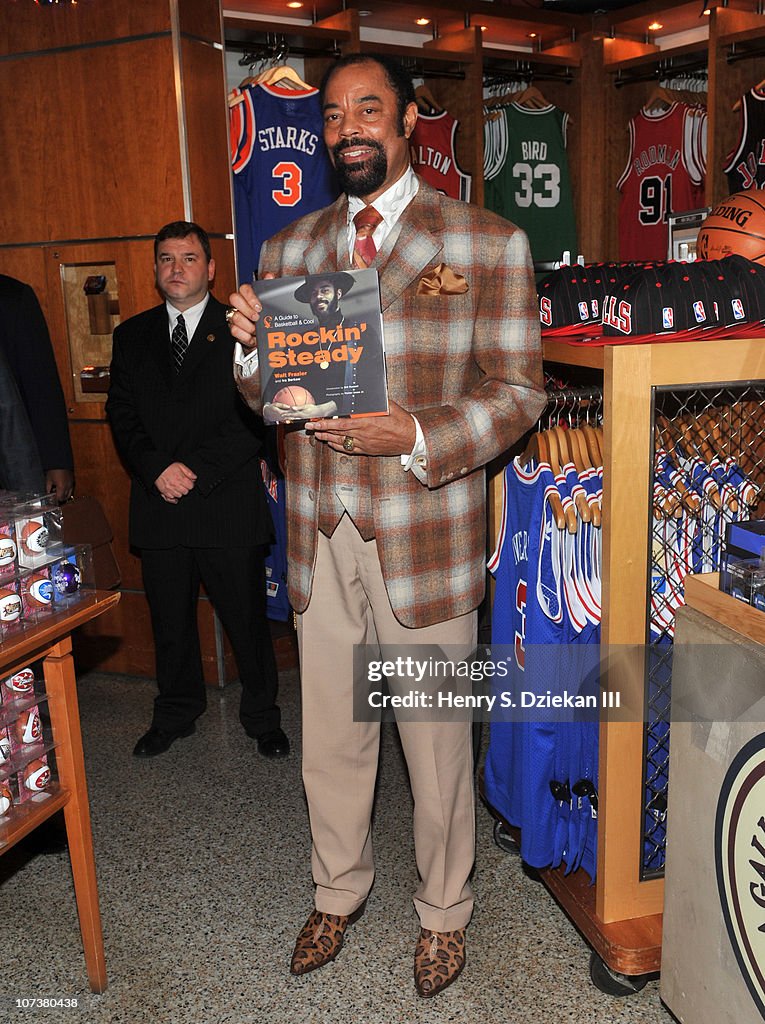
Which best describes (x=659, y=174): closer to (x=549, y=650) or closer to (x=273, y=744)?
(x=273, y=744)

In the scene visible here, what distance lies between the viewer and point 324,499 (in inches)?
79.1

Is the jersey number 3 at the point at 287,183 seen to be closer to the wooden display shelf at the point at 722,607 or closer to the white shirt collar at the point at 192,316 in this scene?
the white shirt collar at the point at 192,316

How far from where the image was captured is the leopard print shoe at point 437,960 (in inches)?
83.7

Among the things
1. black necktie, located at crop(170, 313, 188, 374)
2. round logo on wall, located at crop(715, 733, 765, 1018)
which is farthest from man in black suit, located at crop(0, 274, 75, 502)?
round logo on wall, located at crop(715, 733, 765, 1018)

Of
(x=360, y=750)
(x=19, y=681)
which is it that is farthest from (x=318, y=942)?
(x=19, y=681)

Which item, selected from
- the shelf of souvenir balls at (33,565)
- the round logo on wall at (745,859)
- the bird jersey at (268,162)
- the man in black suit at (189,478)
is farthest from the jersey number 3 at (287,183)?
the round logo on wall at (745,859)

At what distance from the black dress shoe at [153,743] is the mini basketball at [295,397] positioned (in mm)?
1938

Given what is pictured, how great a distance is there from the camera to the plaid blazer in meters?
1.91

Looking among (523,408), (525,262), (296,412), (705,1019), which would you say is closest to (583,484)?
(523,408)

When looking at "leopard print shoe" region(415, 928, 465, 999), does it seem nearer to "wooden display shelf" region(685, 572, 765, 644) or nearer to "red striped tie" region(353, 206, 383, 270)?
"wooden display shelf" region(685, 572, 765, 644)

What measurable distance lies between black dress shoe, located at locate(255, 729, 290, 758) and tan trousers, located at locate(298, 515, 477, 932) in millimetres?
1014

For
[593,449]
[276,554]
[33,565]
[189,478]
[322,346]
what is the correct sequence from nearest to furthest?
[322,346], [33,565], [593,449], [189,478], [276,554]

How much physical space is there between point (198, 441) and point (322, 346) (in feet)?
5.33

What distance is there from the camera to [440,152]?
16.8ft
